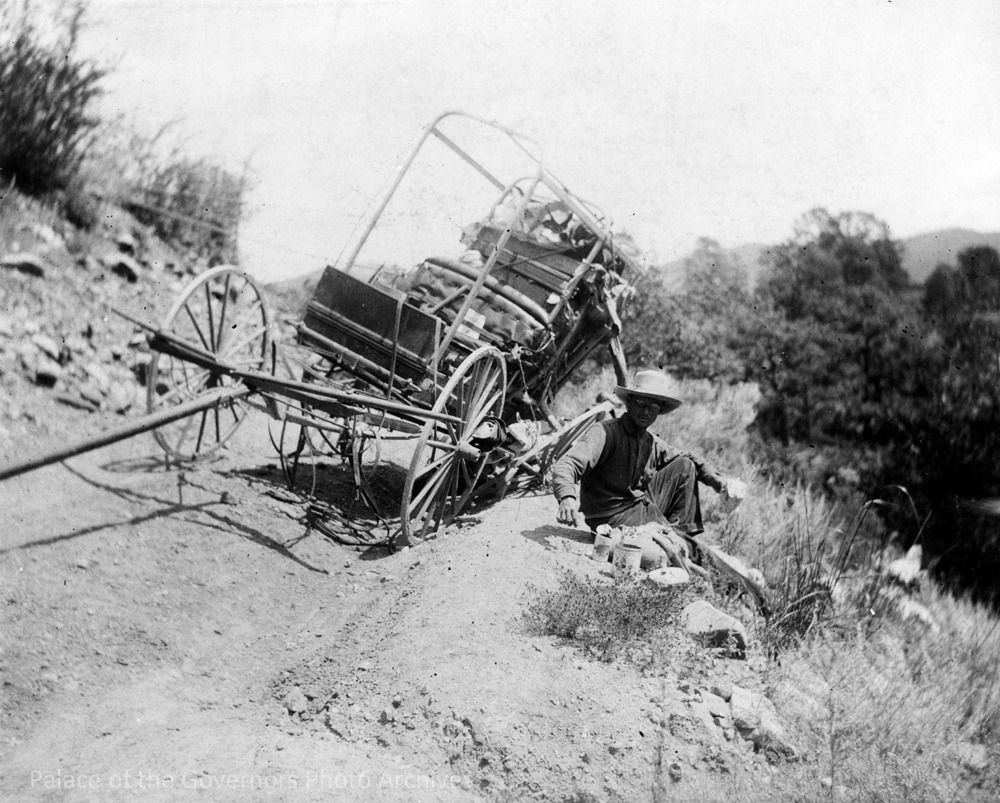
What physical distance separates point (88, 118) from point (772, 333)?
7.53 m

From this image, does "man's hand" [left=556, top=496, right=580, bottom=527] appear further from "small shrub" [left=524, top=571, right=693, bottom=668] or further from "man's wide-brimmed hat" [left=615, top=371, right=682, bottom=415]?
"man's wide-brimmed hat" [left=615, top=371, right=682, bottom=415]

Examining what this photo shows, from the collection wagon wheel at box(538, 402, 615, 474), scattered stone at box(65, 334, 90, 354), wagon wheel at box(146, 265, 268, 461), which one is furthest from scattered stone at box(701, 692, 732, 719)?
scattered stone at box(65, 334, 90, 354)

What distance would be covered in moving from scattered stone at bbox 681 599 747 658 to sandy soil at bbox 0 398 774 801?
0.42ft

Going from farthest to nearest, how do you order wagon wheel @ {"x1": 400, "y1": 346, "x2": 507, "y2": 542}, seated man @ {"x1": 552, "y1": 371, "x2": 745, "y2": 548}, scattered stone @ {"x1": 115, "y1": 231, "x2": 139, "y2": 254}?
scattered stone @ {"x1": 115, "y1": 231, "x2": 139, "y2": 254}, wagon wheel @ {"x1": 400, "y1": 346, "x2": 507, "y2": 542}, seated man @ {"x1": 552, "y1": 371, "x2": 745, "y2": 548}

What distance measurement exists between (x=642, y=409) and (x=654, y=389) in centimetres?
20

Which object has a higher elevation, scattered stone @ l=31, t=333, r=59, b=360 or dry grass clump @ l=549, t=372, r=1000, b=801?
dry grass clump @ l=549, t=372, r=1000, b=801

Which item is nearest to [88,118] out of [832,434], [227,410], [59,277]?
[59,277]

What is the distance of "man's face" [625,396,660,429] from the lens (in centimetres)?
553

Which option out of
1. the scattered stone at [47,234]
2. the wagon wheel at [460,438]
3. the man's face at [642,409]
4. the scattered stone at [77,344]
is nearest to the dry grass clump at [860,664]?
the man's face at [642,409]

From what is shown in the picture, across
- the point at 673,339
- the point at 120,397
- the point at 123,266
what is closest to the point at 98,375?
the point at 120,397

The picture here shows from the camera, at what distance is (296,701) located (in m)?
3.91

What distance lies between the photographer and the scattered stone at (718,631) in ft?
14.8

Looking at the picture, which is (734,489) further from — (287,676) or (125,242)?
(125,242)

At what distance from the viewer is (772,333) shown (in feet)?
28.7
